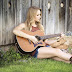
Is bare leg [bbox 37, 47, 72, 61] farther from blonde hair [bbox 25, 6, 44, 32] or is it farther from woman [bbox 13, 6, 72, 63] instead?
blonde hair [bbox 25, 6, 44, 32]

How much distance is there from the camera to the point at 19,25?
4.25m

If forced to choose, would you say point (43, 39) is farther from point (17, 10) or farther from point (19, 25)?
point (17, 10)

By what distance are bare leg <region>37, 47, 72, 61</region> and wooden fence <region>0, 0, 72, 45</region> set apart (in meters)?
0.88

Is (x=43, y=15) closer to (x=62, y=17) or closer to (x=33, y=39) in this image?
(x=62, y=17)

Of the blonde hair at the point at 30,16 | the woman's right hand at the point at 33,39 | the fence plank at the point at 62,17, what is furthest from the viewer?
the fence plank at the point at 62,17

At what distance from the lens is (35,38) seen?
407 cm

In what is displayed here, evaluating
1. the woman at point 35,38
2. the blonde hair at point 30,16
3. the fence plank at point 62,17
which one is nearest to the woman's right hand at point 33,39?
the woman at point 35,38

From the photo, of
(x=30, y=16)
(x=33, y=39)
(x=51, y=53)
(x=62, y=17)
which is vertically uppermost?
(x=30, y=16)

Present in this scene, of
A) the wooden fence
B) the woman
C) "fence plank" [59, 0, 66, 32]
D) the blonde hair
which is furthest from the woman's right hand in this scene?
"fence plank" [59, 0, 66, 32]

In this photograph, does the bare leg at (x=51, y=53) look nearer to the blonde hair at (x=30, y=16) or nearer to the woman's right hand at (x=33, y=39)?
the woman's right hand at (x=33, y=39)

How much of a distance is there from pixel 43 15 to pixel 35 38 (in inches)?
44.5

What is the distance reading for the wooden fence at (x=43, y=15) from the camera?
433cm

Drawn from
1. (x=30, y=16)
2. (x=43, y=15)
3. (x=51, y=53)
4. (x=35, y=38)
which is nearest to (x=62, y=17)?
(x=43, y=15)

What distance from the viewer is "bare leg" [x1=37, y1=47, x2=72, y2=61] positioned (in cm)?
379
